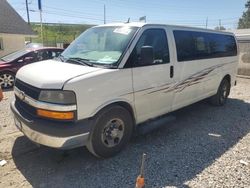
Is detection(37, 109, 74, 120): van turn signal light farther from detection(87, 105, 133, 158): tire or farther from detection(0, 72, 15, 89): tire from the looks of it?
detection(0, 72, 15, 89): tire

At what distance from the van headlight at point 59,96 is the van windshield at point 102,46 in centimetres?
78

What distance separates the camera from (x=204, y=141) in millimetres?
4871

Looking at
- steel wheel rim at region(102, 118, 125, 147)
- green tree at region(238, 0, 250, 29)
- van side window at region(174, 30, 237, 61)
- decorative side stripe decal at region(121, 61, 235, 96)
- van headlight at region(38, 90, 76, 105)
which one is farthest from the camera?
green tree at region(238, 0, 250, 29)

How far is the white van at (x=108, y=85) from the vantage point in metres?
3.38

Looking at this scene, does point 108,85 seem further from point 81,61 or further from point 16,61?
point 16,61

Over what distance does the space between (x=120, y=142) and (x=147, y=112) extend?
745mm

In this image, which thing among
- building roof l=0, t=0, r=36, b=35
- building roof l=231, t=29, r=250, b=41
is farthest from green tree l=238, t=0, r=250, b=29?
building roof l=0, t=0, r=36, b=35

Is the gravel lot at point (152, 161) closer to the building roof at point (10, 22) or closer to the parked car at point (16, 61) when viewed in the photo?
the parked car at point (16, 61)

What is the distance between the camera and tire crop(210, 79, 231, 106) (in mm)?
7113

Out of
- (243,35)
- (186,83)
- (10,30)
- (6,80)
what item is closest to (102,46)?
(186,83)

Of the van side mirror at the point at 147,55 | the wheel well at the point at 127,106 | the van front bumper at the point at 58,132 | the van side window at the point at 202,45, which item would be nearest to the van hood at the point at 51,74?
the van front bumper at the point at 58,132

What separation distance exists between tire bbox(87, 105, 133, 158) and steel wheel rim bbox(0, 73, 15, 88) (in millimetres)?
6854

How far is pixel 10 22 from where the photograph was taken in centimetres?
1945

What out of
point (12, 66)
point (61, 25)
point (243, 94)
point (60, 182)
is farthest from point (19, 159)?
point (61, 25)
